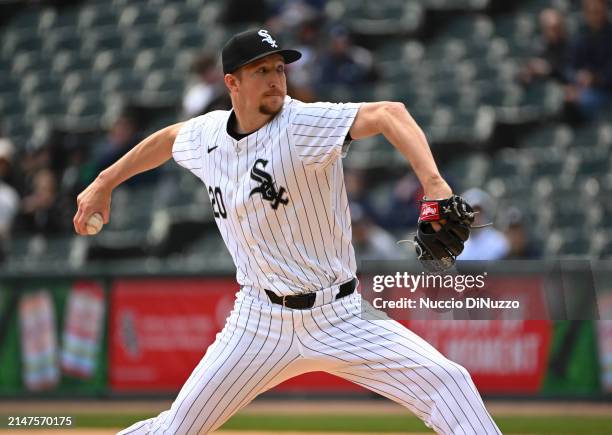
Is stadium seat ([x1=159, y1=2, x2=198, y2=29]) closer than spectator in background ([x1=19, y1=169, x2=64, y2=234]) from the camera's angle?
No

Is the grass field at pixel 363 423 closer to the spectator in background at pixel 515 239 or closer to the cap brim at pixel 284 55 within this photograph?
the spectator in background at pixel 515 239

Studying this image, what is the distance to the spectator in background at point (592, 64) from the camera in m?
11.4

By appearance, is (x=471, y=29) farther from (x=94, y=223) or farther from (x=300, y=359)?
(x=300, y=359)

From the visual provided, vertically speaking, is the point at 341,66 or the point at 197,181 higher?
the point at 341,66

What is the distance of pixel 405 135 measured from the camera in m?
3.90

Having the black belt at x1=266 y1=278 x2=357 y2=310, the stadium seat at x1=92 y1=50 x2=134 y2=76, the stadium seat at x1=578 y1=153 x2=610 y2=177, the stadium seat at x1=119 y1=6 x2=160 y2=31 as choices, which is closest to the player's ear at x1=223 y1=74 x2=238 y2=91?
the black belt at x1=266 y1=278 x2=357 y2=310

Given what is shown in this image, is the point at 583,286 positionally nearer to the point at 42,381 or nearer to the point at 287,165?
the point at 287,165

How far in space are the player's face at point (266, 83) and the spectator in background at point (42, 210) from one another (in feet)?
25.6

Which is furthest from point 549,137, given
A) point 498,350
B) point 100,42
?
point 100,42

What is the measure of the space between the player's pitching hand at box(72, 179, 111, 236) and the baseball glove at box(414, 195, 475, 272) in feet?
4.96

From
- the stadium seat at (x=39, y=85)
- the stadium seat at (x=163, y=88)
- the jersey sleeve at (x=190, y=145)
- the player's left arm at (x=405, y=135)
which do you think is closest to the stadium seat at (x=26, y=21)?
the stadium seat at (x=39, y=85)

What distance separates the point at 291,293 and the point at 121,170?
1.05 metres

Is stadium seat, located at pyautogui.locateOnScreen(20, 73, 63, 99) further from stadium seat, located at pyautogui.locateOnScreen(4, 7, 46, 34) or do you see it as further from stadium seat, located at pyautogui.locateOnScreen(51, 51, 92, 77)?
stadium seat, located at pyautogui.locateOnScreen(4, 7, 46, 34)

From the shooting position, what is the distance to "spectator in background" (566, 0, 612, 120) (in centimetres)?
1140
